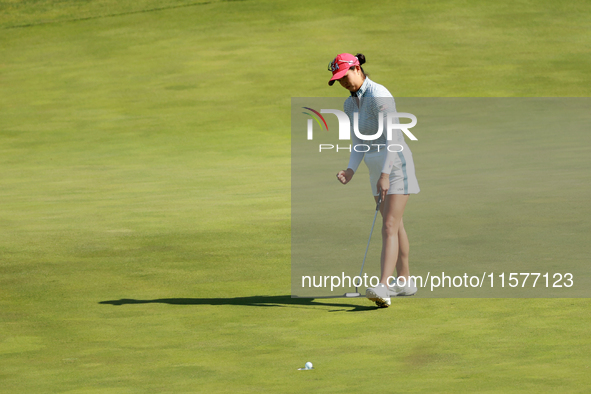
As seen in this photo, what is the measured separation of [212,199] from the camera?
50.0 feet

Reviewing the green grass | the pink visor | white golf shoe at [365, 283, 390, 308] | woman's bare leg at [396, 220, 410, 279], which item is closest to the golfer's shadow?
the green grass

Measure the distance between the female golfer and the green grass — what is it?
0.47 meters

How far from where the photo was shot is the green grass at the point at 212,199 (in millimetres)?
6578

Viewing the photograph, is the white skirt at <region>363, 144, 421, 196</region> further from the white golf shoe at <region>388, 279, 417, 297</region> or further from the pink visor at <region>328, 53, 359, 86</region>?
the white golf shoe at <region>388, 279, 417, 297</region>

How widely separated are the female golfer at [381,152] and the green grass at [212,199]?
1.56ft

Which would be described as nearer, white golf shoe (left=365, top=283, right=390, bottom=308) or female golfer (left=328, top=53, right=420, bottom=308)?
white golf shoe (left=365, top=283, right=390, bottom=308)

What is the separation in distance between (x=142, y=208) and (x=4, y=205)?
2.50m

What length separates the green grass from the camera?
6578 millimetres

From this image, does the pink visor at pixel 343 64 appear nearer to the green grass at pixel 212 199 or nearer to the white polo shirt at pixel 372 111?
the white polo shirt at pixel 372 111

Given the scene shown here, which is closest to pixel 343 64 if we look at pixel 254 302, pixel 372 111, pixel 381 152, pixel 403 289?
pixel 372 111

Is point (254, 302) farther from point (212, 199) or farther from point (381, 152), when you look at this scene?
point (212, 199)

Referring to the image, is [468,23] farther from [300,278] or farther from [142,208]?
[300,278]

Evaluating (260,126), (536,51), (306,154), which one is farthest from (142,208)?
(536,51)

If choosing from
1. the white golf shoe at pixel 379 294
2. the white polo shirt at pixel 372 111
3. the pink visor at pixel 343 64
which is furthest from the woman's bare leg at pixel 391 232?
the pink visor at pixel 343 64
